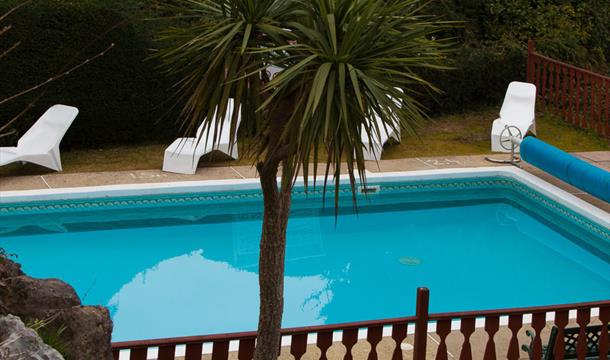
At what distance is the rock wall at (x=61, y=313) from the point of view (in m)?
4.95

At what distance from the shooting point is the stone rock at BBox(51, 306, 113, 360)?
494 cm

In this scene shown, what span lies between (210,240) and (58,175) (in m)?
2.41

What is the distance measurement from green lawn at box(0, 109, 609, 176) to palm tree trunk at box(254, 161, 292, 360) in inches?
324

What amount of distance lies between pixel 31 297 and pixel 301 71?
5.92 ft

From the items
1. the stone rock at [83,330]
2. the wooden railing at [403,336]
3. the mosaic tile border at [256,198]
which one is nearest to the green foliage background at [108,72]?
the mosaic tile border at [256,198]

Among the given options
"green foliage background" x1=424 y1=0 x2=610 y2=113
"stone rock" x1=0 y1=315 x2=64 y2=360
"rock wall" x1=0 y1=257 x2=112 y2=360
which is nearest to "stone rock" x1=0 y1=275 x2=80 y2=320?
"rock wall" x1=0 y1=257 x2=112 y2=360

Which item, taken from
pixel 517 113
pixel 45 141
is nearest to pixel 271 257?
pixel 45 141

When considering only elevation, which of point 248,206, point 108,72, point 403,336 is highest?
point 108,72

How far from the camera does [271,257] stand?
18.5ft

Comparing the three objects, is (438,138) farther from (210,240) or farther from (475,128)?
(210,240)

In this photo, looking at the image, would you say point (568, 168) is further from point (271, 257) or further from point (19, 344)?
point (19, 344)

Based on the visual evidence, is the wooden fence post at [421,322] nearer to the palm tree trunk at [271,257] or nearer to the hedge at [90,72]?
the palm tree trunk at [271,257]

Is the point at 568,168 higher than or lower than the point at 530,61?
lower

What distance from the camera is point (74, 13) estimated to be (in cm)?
1390
